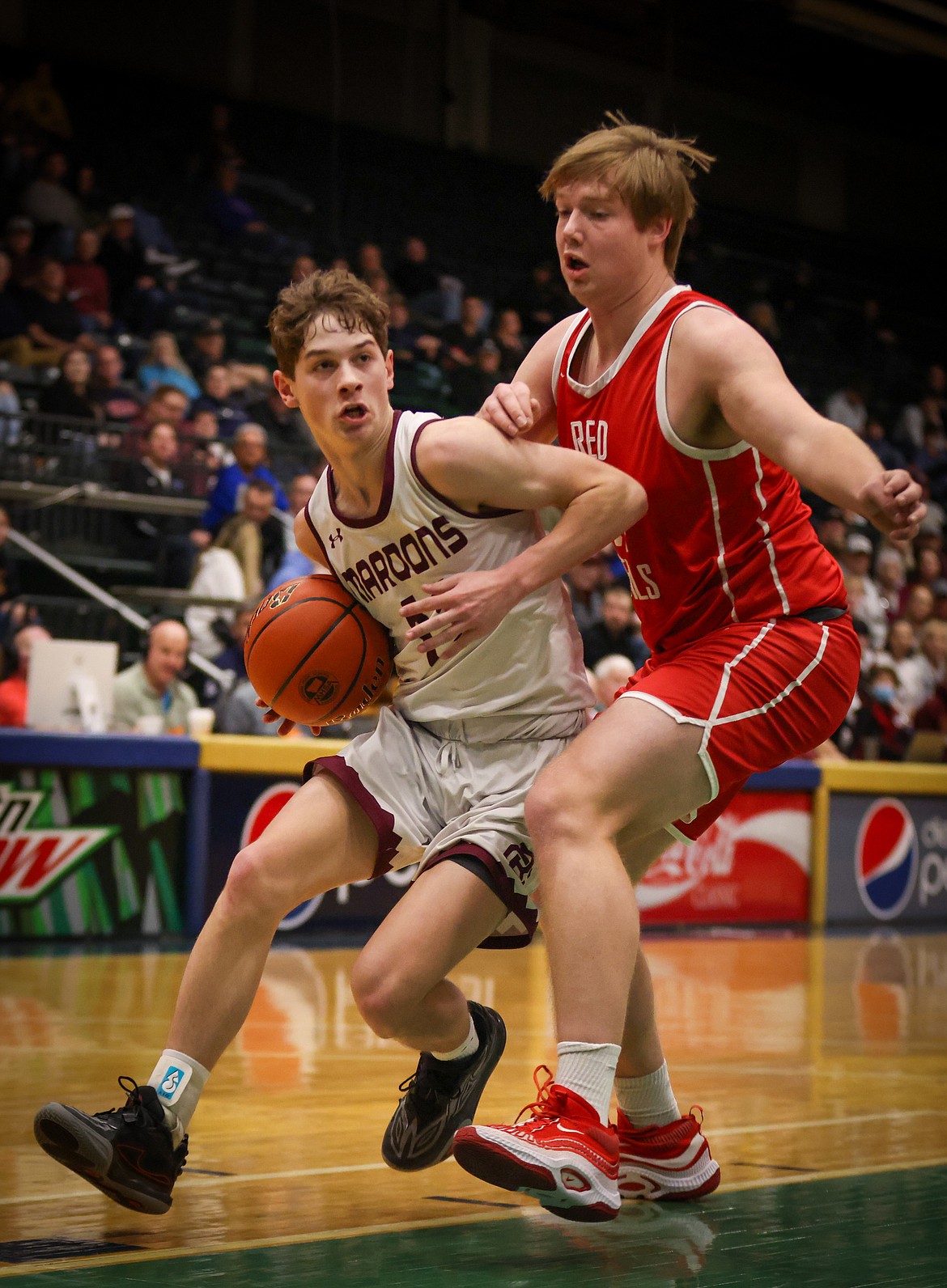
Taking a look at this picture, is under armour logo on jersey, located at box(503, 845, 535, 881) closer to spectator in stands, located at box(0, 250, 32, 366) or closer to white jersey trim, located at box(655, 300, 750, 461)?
white jersey trim, located at box(655, 300, 750, 461)

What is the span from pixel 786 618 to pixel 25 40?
11.7 meters

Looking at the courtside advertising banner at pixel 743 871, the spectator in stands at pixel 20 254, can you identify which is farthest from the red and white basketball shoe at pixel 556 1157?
the spectator in stands at pixel 20 254

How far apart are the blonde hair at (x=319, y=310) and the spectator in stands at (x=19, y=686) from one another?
4635mm

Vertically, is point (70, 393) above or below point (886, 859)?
above

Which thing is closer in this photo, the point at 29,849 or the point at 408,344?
the point at 29,849

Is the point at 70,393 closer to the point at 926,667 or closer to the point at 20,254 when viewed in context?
the point at 20,254

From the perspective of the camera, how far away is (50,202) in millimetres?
11258

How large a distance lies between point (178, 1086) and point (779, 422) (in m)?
1.42

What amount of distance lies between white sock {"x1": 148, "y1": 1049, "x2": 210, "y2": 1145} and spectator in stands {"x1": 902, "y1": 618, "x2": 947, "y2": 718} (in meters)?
9.36

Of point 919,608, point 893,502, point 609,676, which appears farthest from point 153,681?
point 919,608

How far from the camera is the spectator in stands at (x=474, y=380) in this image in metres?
12.4

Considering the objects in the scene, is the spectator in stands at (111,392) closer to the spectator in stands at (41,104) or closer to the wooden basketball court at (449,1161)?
the spectator in stands at (41,104)

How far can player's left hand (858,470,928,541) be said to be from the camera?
7.23ft

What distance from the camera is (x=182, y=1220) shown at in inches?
107
